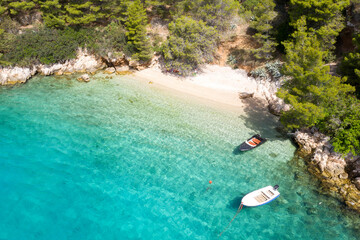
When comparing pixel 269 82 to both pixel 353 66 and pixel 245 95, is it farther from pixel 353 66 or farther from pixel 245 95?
pixel 353 66

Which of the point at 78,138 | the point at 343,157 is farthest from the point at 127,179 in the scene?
the point at 343,157

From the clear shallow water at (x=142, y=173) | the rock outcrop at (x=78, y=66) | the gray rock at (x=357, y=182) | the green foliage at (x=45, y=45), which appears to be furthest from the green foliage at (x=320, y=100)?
the green foliage at (x=45, y=45)

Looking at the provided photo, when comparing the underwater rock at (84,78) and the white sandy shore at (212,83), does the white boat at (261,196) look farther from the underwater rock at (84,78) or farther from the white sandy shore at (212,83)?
the underwater rock at (84,78)

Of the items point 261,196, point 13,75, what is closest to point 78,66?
point 13,75

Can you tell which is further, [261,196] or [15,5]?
[15,5]

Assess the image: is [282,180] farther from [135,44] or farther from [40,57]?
[40,57]

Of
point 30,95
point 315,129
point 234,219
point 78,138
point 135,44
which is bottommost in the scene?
point 234,219
